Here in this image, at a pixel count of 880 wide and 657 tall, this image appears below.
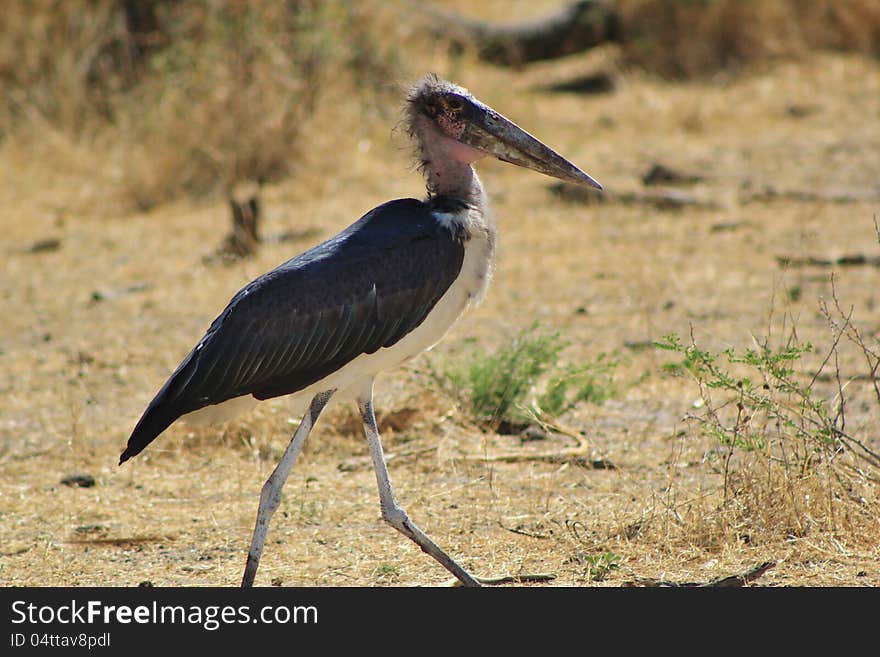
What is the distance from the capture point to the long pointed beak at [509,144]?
4.70 meters

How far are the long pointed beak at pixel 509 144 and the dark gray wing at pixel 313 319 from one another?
45 centimetres

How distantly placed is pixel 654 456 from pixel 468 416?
83 centimetres

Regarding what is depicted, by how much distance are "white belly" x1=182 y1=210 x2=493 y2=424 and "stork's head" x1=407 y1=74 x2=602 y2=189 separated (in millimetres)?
281

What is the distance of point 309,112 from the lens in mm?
10758

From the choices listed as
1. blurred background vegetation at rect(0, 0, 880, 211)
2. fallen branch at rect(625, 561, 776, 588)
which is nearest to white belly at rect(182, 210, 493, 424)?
fallen branch at rect(625, 561, 776, 588)

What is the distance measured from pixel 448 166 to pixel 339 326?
71 centimetres

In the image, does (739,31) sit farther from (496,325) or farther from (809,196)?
(496,325)

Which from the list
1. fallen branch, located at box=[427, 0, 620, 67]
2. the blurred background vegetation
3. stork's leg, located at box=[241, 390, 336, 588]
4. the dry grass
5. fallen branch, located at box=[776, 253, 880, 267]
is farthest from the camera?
fallen branch, located at box=[427, 0, 620, 67]

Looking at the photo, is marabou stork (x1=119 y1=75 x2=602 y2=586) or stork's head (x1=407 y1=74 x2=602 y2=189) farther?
stork's head (x1=407 y1=74 x2=602 y2=189)

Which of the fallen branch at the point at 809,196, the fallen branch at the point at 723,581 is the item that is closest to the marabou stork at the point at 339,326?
the fallen branch at the point at 723,581

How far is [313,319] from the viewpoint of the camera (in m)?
4.34

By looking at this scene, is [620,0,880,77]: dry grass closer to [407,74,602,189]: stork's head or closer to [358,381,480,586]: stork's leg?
[407,74,602,189]: stork's head

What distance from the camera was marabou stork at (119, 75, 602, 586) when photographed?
432 cm

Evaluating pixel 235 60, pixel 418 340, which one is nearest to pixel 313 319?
pixel 418 340
